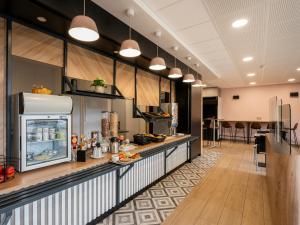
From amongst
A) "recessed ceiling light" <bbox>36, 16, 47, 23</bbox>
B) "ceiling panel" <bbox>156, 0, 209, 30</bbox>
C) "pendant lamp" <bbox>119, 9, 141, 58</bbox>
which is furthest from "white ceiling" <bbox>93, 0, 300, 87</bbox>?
"recessed ceiling light" <bbox>36, 16, 47, 23</bbox>

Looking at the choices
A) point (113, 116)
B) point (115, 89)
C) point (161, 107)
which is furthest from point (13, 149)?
point (161, 107)

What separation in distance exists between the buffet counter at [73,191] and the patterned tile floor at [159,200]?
0.13 meters

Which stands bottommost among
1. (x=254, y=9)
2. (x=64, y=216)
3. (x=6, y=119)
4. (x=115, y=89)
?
(x=64, y=216)

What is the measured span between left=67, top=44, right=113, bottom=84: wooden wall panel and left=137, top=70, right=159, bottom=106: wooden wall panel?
0.90 meters

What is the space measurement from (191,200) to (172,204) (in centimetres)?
36

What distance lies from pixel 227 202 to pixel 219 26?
9.54 ft

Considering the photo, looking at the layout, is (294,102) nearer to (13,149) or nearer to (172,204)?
(172,204)

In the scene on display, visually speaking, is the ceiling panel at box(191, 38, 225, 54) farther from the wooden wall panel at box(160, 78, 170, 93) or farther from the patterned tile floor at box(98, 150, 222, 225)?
the patterned tile floor at box(98, 150, 222, 225)

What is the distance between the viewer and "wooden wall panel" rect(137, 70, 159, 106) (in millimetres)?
3834

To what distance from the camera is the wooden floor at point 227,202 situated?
2.43 meters

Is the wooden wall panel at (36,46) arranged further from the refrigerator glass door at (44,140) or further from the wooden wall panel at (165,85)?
the wooden wall panel at (165,85)

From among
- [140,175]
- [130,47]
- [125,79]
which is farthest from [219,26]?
[140,175]

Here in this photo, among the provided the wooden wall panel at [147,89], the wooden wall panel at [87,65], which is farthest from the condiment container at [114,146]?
the wooden wall panel at [147,89]

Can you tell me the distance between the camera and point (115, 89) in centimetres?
298
